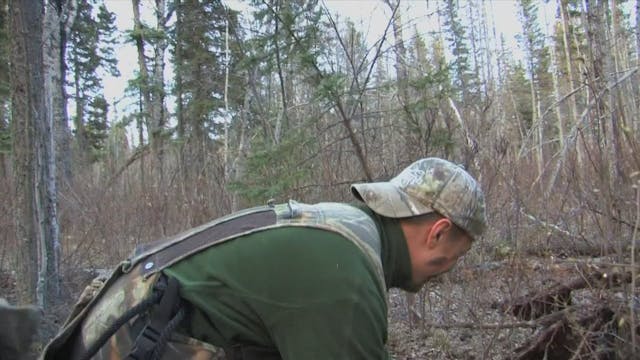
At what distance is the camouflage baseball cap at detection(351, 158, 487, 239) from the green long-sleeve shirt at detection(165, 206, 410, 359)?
29cm

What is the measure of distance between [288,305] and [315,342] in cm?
12

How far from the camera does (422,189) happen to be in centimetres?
183

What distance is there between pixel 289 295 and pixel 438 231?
57cm

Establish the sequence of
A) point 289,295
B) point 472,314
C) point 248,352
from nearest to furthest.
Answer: point 289,295 → point 248,352 → point 472,314

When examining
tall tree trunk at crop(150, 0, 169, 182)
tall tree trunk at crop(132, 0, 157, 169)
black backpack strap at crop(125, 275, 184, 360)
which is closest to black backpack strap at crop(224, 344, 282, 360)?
black backpack strap at crop(125, 275, 184, 360)

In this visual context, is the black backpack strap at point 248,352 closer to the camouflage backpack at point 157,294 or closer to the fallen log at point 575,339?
the camouflage backpack at point 157,294

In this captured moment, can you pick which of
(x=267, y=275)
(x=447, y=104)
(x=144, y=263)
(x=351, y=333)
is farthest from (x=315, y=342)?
(x=447, y=104)

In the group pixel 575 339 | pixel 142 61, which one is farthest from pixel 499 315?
pixel 142 61

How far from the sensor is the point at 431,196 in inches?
71.8

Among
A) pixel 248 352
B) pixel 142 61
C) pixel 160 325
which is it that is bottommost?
pixel 248 352

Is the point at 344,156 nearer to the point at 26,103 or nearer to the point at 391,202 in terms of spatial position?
the point at 26,103

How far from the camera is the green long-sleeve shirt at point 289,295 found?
59.5 inches

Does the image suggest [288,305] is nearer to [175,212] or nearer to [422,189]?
[422,189]

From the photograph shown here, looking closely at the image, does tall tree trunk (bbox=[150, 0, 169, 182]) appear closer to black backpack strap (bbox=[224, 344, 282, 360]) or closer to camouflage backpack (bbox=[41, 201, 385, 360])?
camouflage backpack (bbox=[41, 201, 385, 360])
